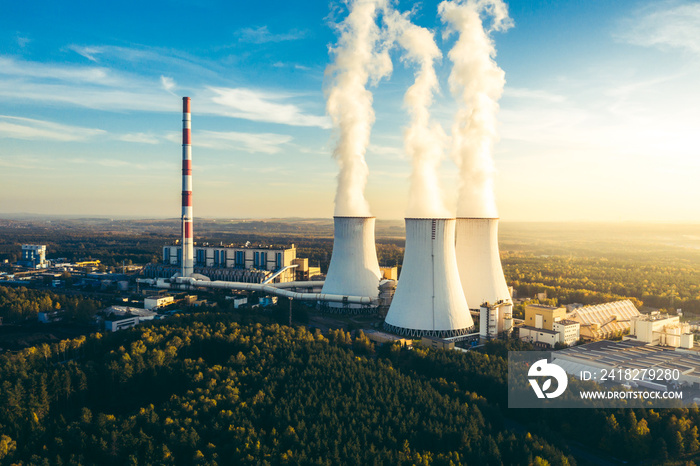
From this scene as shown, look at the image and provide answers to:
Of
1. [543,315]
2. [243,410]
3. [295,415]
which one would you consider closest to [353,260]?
[543,315]

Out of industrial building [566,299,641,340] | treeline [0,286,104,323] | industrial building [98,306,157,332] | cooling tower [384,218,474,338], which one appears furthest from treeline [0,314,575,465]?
industrial building [566,299,641,340]

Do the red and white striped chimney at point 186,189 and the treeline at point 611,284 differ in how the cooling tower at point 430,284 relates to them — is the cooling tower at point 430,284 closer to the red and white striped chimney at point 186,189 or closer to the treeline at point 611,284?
the treeline at point 611,284

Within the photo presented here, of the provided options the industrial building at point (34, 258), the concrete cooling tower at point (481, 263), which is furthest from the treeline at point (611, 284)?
the industrial building at point (34, 258)

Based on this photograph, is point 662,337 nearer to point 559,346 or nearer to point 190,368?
point 559,346

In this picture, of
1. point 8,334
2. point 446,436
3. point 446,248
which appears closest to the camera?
point 446,436

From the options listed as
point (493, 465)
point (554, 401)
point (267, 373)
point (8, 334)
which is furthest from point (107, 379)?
point (554, 401)

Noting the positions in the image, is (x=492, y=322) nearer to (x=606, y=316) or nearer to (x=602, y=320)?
(x=602, y=320)

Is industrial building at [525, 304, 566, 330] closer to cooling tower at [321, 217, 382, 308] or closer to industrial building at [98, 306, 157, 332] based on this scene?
cooling tower at [321, 217, 382, 308]
